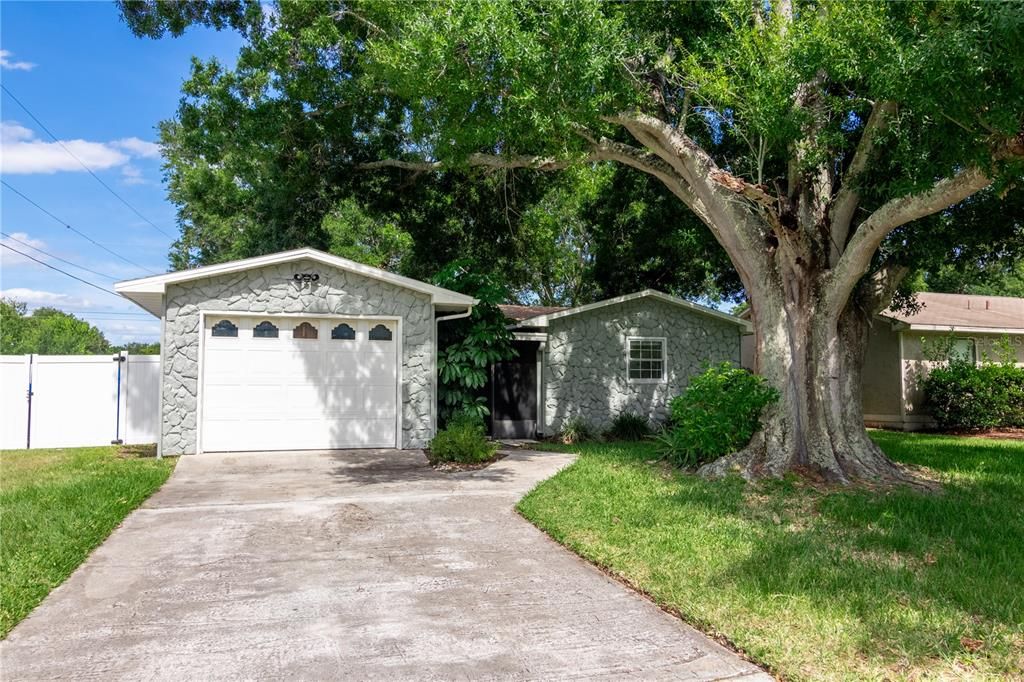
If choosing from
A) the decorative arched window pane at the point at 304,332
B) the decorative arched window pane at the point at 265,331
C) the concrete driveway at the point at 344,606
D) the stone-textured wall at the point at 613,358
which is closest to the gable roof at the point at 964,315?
the stone-textured wall at the point at 613,358

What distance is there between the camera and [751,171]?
995 cm

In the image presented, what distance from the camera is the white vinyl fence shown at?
12.4 meters

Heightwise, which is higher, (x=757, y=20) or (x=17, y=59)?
(x=17, y=59)

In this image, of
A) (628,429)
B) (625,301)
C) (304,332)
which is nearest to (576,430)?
(628,429)

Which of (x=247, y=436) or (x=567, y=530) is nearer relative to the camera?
(x=567, y=530)

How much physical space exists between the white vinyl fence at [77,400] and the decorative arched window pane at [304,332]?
3.12 metres

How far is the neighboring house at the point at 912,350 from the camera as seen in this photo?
1744 centimetres

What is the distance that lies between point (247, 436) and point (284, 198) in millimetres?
6269

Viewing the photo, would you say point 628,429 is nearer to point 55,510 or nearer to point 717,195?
point 717,195

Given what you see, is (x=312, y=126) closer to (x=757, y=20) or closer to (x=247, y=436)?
(x=247, y=436)

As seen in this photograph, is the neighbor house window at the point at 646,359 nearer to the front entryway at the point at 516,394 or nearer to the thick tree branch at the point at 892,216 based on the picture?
the front entryway at the point at 516,394

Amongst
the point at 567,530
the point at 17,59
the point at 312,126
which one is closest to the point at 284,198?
the point at 312,126

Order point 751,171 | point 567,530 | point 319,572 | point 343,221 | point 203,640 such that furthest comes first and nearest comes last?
1. point 343,221
2. point 751,171
3. point 567,530
4. point 319,572
5. point 203,640

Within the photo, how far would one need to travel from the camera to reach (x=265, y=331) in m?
11.4
